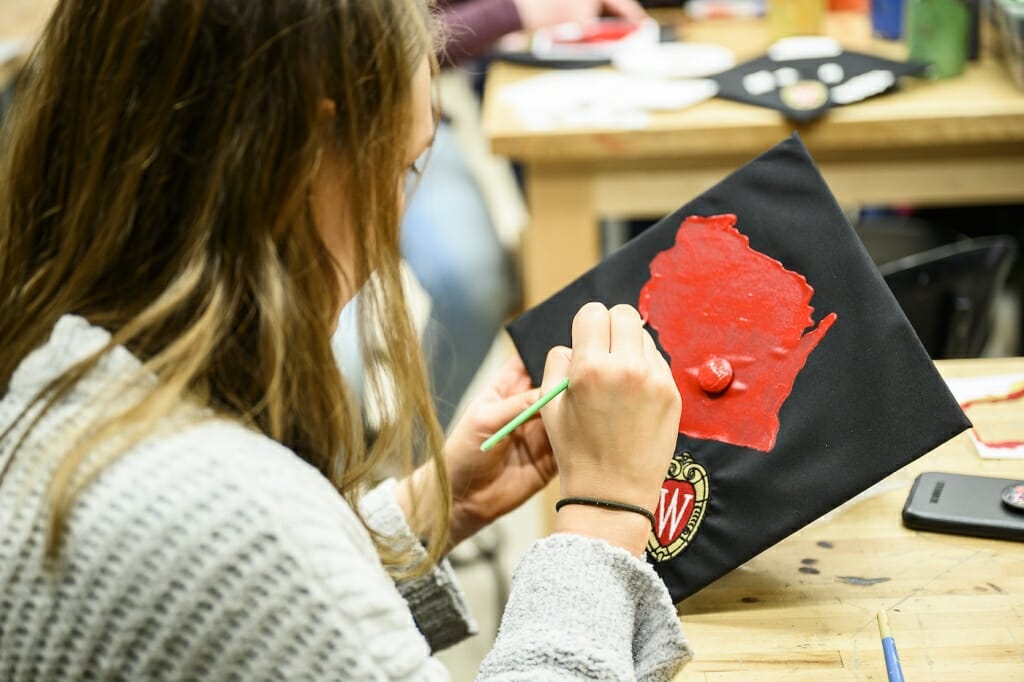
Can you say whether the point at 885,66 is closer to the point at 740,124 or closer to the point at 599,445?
the point at 740,124

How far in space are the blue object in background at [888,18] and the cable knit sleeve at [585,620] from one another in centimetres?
151

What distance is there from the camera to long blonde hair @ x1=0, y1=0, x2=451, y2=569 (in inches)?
28.1

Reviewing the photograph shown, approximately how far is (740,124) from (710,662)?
42.1 inches

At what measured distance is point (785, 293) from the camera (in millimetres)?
935

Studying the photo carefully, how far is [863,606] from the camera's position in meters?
0.86

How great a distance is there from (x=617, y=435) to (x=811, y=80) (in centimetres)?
114

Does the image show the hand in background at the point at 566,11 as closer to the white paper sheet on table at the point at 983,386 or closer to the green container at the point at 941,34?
the green container at the point at 941,34

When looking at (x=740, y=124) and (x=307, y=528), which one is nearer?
(x=307, y=528)

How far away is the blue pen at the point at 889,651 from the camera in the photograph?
0.77 meters

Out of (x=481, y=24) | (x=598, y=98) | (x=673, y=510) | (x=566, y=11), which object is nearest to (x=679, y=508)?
(x=673, y=510)

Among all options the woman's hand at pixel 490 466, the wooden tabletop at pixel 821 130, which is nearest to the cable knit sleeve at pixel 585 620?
the woman's hand at pixel 490 466

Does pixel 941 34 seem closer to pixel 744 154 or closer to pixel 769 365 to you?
pixel 744 154

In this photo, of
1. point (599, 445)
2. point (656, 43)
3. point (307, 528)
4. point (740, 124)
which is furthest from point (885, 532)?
point (656, 43)

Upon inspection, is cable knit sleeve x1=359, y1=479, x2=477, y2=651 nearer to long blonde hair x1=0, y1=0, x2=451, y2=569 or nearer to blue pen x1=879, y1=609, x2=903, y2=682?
long blonde hair x1=0, y1=0, x2=451, y2=569
